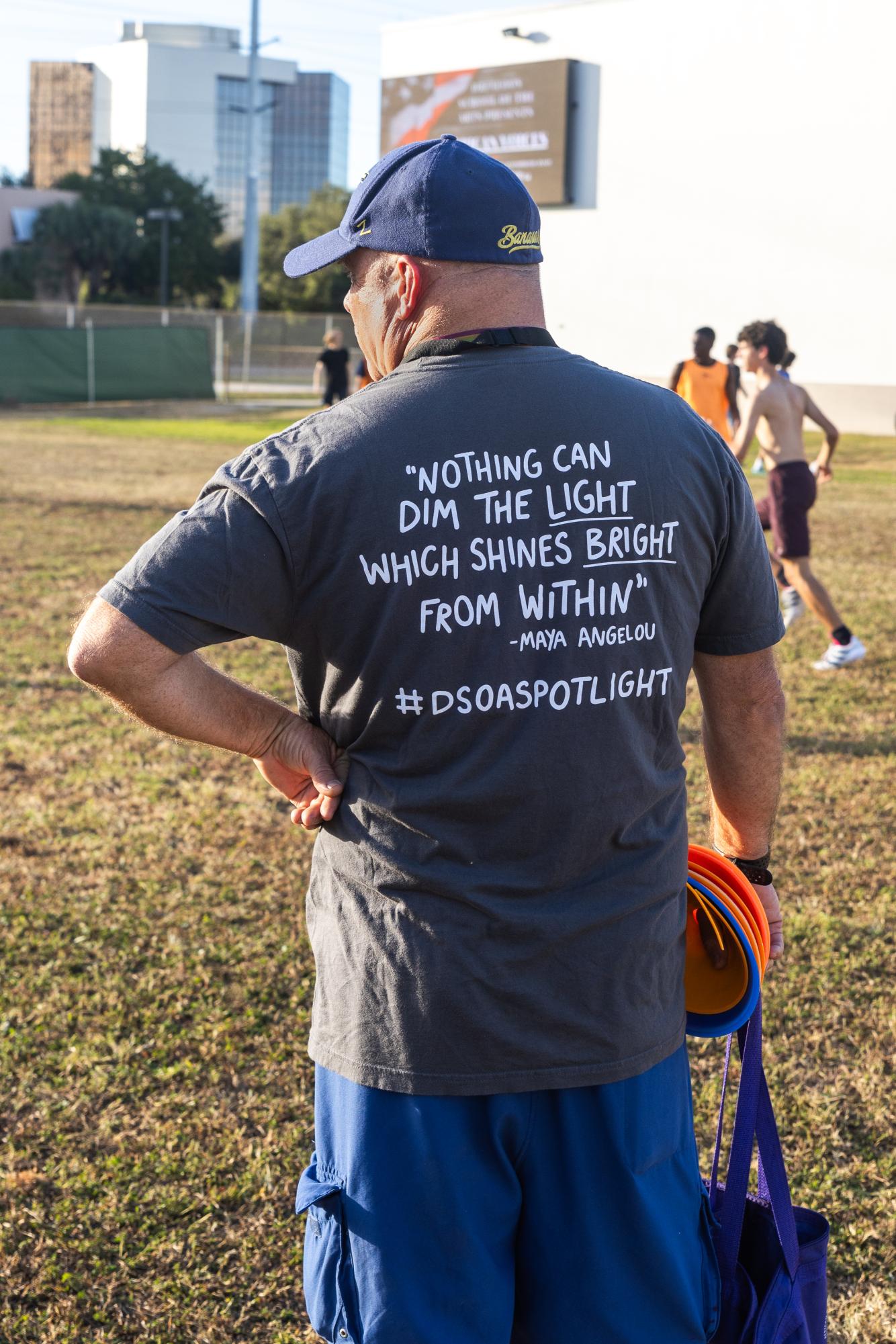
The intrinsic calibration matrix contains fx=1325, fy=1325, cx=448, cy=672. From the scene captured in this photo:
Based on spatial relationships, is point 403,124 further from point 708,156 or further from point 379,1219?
point 379,1219

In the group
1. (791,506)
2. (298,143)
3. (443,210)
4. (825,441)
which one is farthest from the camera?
(298,143)

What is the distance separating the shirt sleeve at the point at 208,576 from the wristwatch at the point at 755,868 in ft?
3.16

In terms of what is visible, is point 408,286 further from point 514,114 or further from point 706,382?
point 514,114

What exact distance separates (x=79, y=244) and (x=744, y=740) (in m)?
72.4

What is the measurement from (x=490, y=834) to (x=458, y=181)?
828 mm

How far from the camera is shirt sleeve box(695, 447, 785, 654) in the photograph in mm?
1785

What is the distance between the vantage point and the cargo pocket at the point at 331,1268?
1672mm

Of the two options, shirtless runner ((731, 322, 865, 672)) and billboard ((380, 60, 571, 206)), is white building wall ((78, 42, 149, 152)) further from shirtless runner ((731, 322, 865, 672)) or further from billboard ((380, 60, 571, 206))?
shirtless runner ((731, 322, 865, 672))

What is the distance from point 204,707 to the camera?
1769 millimetres

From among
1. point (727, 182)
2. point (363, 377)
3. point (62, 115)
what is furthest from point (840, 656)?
point (62, 115)

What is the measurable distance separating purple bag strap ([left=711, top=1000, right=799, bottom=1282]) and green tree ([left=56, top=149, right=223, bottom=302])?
2921 inches

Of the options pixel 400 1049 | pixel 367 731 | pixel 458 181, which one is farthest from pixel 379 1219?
pixel 458 181

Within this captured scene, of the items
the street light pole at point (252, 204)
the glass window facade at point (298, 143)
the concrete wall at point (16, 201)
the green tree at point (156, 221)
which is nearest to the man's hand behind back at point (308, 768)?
the street light pole at point (252, 204)

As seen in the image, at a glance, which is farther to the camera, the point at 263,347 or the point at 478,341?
the point at 263,347
